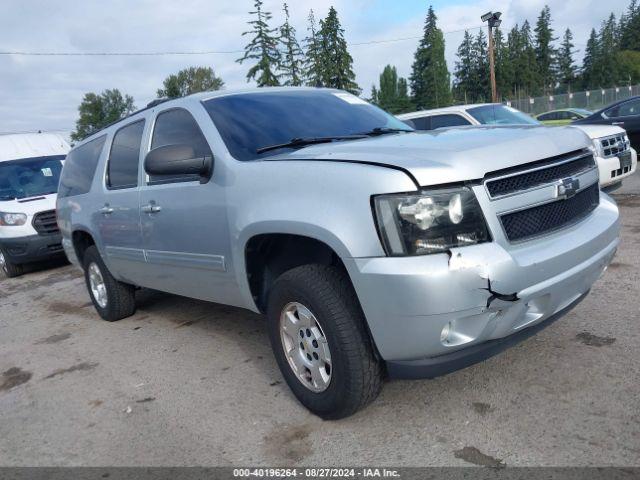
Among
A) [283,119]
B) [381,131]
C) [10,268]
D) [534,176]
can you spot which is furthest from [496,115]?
[10,268]

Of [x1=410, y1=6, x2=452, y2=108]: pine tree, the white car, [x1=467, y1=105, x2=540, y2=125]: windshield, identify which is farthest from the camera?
[x1=410, y1=6, x2=452, y2=108]: pine tree

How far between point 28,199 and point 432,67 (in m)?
66.9

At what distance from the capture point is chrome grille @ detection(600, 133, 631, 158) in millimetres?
7012

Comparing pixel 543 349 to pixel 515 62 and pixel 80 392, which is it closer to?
pixel 80 392

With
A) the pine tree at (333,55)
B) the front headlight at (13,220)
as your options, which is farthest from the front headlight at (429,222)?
the pine tree at (333,55)

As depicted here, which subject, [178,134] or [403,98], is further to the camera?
[403,98]

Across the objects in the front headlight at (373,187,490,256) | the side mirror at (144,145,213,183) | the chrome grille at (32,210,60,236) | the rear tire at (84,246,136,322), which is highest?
the side mirror at (144,145,213,183)

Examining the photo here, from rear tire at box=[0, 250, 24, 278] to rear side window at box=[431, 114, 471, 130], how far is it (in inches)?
288

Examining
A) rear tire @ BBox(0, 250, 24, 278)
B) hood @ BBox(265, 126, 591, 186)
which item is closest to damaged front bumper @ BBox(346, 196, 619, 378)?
hood @ BBox(265, 126, 591, 186)

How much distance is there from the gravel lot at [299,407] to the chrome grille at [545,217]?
915 mm

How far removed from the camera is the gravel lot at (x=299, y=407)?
102 inches

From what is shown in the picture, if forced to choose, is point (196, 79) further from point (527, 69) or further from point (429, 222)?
point (429, 222)

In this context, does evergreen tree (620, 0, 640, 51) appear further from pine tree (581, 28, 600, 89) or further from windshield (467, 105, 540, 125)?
windshield (467, 105, 540, 125)

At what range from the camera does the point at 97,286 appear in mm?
5613
